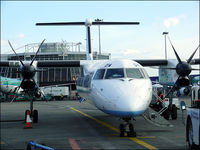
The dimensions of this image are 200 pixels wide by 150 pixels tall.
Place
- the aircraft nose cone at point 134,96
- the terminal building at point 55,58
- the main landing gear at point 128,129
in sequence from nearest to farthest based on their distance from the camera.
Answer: the aircraft nose cone at point 134,96, the main landing gear at point 128,129, the terminal building at point 55,58

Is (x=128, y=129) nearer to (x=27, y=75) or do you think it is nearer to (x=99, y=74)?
(x=99, y=74)

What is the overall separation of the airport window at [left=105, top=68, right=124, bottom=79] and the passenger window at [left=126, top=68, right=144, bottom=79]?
0.73 feet

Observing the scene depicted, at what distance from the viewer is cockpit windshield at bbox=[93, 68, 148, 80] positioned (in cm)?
1052

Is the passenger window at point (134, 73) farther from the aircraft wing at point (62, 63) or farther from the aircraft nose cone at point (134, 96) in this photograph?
the aircraft wing at point (62, 63)

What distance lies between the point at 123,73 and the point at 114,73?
0.35m

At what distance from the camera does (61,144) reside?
357 inches

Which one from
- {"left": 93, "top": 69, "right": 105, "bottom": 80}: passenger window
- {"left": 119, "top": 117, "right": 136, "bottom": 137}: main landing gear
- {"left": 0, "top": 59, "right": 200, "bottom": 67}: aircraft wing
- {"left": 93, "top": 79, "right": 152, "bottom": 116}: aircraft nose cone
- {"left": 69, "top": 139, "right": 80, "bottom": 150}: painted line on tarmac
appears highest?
{"left": 0, "top": 59, "right": 200, "bottom": 67}: aircraft wing

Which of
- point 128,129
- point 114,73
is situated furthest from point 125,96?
point 114,73

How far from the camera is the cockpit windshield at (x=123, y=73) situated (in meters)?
10.5

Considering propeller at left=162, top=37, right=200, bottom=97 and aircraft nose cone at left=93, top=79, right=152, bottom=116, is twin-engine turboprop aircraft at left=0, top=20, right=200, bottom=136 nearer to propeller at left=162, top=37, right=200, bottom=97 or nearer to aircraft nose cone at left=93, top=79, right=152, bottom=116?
aircraft nose cone at left=93, top=79, right=152, bottom=116

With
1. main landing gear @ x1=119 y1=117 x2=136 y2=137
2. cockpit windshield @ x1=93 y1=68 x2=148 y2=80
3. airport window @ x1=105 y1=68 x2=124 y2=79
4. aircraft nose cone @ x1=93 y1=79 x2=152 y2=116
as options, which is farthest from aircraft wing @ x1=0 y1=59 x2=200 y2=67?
main landing gear @ x1=119 y1=117 x2=136 y2=137

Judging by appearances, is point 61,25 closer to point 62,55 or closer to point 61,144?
point 61,144

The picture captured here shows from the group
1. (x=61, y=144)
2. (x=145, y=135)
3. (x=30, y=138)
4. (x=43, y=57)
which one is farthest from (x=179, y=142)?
(x=43, y=57)

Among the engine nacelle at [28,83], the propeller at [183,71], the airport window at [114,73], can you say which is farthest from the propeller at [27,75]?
the propeller at [183,71]
